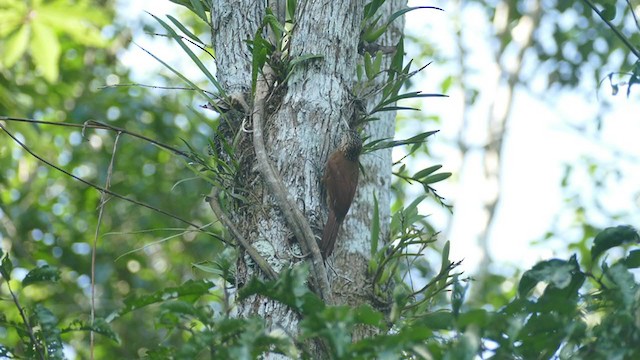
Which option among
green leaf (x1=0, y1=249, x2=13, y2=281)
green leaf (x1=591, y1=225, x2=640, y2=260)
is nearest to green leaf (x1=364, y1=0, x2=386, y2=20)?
green leaf (x1=591, y1=225, x2=640, y2=260)

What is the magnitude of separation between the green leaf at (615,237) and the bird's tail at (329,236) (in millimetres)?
722

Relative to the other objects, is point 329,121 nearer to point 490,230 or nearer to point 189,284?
point 189,284

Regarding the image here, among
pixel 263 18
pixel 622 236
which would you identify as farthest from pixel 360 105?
pixel 622 236

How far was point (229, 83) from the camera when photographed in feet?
7.68

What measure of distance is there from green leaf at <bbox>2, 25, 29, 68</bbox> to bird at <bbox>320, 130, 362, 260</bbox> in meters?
3.06

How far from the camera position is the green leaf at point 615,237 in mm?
1546

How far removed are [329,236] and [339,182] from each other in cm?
15

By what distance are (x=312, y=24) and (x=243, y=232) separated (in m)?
0.60

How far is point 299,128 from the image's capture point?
2.14 m

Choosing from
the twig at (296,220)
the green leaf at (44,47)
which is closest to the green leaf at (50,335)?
the twig at (296,220)

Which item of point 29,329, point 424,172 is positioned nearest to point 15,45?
point 424,172

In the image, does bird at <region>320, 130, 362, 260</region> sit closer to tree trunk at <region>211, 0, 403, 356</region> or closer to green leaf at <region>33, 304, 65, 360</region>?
tree trunk at <region>211, 0, 403, 356</region>

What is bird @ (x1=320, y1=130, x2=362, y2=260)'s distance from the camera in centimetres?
213

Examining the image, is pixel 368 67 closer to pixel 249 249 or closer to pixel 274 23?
pixel 274 23
